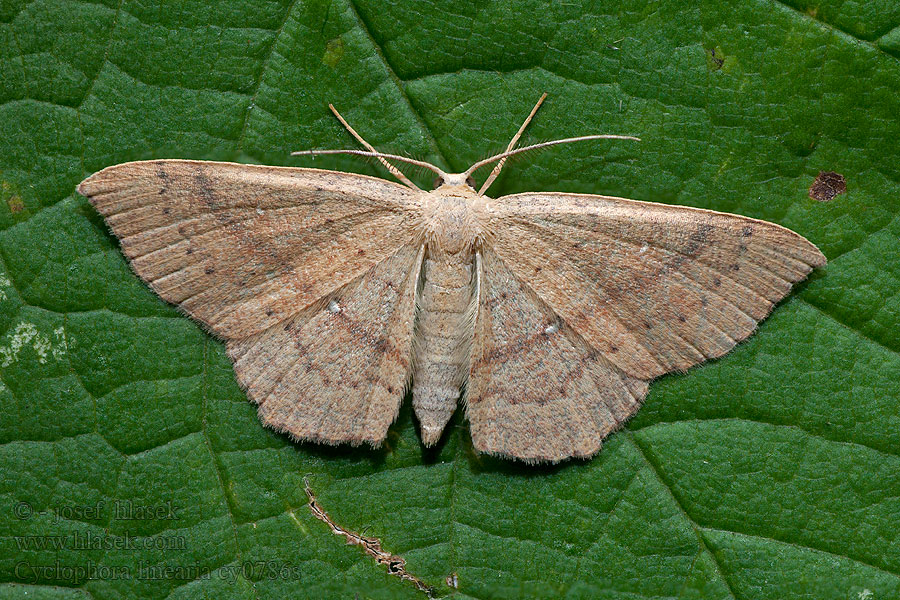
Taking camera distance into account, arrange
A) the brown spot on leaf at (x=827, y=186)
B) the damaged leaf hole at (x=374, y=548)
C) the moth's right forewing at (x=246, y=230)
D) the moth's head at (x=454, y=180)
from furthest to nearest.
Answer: the damaged leaf hole at (x=374, y=548) → the brown spot on leaf at (x=827, y=186) → the moth's head at (x=454, y=180) → the moth's right forewing at (x=246, y=230)

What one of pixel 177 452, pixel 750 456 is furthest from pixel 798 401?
pixel 177 452

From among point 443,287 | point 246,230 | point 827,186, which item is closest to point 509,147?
point 443,287

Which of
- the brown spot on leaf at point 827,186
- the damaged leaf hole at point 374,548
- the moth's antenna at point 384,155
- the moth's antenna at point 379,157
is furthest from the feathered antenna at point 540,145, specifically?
the damaged leaf hole at point 374,548

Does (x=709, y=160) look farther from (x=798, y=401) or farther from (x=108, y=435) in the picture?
(x=108, y=435)

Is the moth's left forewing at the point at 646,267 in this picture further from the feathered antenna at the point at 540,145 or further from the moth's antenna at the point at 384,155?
the moth's antenna at the point at 384,155

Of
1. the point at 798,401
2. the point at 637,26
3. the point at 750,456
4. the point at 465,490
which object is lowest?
the point at 465,490

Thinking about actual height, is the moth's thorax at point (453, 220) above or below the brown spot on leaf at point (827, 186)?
below
